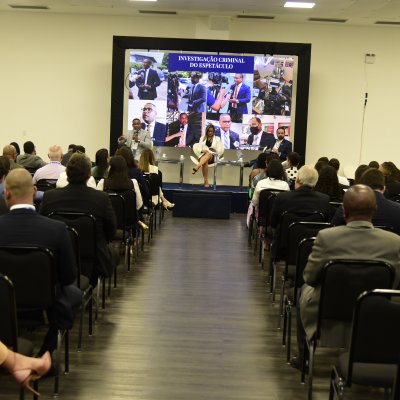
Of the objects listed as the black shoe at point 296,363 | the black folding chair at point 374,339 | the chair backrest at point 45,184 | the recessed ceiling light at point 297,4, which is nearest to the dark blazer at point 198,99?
the recessed ceiling light at point 297,4

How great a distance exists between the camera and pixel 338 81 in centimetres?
1557

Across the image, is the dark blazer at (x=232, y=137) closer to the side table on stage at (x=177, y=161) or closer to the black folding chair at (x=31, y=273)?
the side table on stage at (x=177, y=161)

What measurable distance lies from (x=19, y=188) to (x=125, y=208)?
9.92ft

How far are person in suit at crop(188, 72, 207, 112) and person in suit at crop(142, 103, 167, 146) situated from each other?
77 cm

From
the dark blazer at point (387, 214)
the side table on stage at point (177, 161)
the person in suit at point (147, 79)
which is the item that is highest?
the person in suit at point (147, 79)

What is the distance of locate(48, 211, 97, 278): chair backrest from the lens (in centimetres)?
464

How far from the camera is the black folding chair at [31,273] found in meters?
3.42

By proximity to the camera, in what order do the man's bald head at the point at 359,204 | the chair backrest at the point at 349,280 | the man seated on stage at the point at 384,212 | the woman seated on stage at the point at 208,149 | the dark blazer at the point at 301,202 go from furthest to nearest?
the woman seated on stage at the point at 208,149, the dark blazer at the point at 301,202, the man seated on stage at the point at 384,212, the man's bald head at the point at 359,204, the chair backrest at the point at 349,280

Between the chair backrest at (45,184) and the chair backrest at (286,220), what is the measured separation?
9.36 feet

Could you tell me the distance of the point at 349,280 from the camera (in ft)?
11.0

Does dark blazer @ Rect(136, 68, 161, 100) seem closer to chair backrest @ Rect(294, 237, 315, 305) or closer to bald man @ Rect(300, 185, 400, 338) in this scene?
chair backrest @ Rect(294, 237, 315, 305)

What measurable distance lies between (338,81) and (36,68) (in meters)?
7.20

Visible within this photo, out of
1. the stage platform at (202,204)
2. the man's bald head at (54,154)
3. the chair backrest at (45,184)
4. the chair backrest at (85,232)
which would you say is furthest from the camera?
the stage platform at (202,204)

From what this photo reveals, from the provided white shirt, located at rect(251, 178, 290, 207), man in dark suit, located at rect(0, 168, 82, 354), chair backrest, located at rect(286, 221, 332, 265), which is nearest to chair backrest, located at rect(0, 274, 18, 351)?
man in dark suit, located at rect(0, 168, 82, 354)
